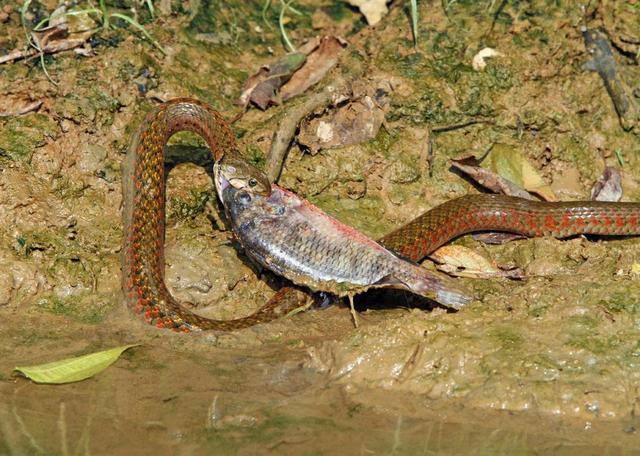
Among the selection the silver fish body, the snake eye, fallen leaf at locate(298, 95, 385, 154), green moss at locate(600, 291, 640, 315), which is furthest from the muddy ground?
the snake eye

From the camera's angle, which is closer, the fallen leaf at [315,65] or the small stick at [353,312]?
the small stick at [353,312]

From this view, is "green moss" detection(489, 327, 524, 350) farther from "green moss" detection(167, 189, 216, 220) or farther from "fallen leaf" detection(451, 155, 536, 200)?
"green moss" detection(167, 189, 216, 220)

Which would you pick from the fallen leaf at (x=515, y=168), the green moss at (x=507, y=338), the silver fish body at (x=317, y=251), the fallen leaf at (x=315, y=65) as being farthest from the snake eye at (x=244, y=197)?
the fallen leaf at (x=515, y=168)

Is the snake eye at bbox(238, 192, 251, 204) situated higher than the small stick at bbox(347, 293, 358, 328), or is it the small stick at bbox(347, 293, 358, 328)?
the snake eye at bbox(238, 192, 251, 204)

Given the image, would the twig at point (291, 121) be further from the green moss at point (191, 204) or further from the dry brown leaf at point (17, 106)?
the dry brown leaf at point (17, 106)

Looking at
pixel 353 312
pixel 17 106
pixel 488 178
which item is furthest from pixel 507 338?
pixel 17 106

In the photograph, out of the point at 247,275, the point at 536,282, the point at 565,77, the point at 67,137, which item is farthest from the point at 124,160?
the point at 565,77

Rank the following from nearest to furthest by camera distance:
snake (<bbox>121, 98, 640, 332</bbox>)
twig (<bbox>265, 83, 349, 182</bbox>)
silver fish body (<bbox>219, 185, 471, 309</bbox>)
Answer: silver fish body (<bbox>219, 185, 471, 309</bbox>)
snake (<bbox>121, 98, 640, 332</bbox>)
twig (<bbox>265, 83, 349, 182</bbox>)
